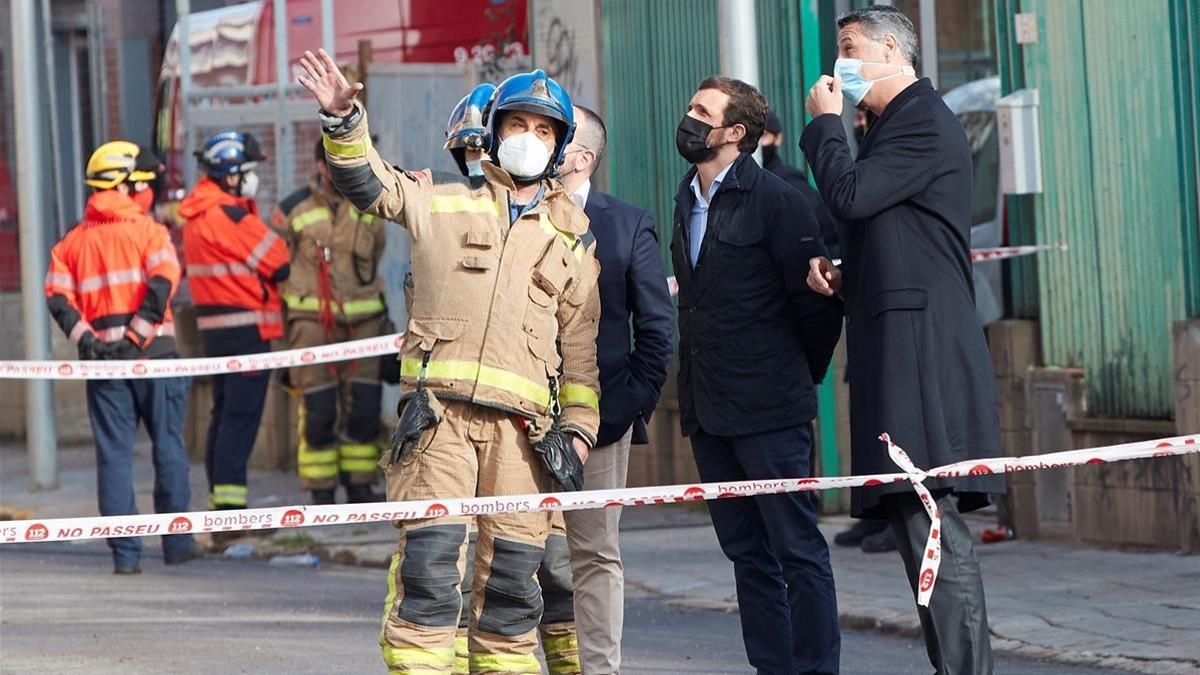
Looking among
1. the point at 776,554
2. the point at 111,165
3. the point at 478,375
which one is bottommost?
Answer: the point at 776,554

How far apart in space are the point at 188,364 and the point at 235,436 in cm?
132

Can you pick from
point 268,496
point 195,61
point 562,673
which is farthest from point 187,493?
point 195,61

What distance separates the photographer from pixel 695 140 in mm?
6727

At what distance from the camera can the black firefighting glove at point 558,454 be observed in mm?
6020

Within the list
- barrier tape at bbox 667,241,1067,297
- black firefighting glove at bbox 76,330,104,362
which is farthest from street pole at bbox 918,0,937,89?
black firefighting glove at bbox 76,330,104,362

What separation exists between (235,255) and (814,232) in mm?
5746

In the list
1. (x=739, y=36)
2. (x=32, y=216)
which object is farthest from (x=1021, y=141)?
(x=32, y=216)

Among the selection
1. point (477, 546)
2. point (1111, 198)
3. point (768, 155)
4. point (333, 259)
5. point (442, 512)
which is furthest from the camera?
point (333, 259)

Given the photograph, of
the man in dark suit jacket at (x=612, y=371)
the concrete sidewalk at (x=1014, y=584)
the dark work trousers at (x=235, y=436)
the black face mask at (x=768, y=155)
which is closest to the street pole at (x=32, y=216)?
the concrete sidewalk at (x=1014, y=584)

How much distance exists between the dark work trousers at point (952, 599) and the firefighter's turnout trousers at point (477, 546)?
3.46 ft

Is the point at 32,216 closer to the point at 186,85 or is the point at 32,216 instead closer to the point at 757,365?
the point at 186,85

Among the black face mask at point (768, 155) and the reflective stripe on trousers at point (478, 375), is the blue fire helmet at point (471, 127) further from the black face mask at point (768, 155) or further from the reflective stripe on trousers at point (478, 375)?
the black face mask at point (768, 155)

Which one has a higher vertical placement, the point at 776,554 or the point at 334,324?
the point at 334,324

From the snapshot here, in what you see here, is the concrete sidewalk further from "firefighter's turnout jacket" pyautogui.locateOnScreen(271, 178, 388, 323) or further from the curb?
"firefighter's turnout jacket" pyautogui.locateOnScreen(271, 178, 388, 323)
